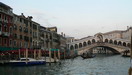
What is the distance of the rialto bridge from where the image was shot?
68.6 m

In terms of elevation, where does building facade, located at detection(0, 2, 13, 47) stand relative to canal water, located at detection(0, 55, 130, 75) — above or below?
above

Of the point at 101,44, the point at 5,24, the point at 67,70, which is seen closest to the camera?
the point at 67,70

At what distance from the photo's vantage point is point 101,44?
69.7m

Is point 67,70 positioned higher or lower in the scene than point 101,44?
lower

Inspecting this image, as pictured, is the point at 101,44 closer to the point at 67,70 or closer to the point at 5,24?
the point at 5,24

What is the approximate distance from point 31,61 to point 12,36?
27.6 feet

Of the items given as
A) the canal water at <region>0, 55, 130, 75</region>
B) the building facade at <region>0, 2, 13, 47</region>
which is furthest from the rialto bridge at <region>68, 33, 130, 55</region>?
the canal water at <region>0, 55, 130, 75</region>

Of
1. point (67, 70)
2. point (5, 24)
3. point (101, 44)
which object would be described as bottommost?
point (67, 70)

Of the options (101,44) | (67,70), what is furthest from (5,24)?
(101,44)

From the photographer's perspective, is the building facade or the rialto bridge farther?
the rialto bridge

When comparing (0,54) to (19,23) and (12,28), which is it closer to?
(12,28)

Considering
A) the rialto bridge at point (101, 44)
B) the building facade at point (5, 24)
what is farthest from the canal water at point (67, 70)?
the rialto bridge at point (101, 44)

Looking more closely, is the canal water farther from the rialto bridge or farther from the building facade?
the rialto bridge

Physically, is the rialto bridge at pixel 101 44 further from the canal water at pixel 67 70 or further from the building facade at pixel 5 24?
the canal water at pixel 67 70
